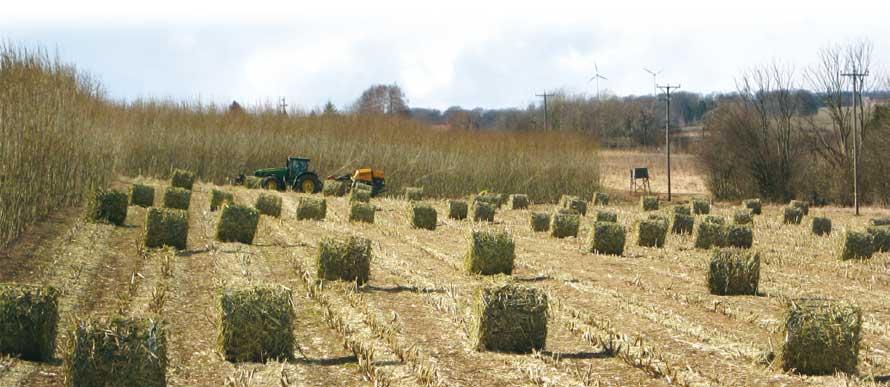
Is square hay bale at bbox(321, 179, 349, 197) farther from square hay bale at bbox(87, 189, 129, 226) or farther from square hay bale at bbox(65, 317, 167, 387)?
square hay bale at bbox(65, 317, 167, 387)

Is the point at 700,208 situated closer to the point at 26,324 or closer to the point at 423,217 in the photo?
the point at 423,217

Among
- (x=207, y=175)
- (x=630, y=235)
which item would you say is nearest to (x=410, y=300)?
(x=630, y=235)

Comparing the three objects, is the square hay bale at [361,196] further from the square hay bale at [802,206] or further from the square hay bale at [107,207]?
the square hay bale at [802,206]

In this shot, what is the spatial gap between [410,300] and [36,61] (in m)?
12.0

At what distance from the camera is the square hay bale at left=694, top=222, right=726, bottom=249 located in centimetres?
2141

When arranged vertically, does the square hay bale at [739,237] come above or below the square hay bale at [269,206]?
below

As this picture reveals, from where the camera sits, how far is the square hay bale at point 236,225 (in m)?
19.5

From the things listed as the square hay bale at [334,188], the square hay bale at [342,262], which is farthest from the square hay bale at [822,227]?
the square hay bale at [342,262]

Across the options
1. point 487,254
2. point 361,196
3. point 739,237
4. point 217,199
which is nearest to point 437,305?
point 487,254

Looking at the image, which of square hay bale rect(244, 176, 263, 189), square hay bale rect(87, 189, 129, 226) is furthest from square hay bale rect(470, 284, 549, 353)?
square hay bale rect(244, 176, 263, 189)

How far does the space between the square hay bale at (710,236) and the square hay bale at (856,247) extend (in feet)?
7.05

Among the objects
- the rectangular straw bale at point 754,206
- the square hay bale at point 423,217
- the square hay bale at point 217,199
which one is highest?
the square hay bale at point 217,199

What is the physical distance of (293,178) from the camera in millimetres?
39000

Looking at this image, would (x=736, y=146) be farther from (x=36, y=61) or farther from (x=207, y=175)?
(x=36, y=61)
